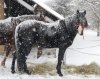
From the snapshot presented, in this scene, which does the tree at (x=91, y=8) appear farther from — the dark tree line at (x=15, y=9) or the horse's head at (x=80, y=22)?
the horse's head at (x=80, y=22)

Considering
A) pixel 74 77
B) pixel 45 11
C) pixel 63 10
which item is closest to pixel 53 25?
pixel 74 77

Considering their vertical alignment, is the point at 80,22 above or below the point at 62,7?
above

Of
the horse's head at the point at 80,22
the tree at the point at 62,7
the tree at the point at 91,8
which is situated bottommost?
the tree at the point at 91,8

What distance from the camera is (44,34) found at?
31.8 feet

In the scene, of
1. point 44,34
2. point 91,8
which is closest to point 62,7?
point 91,8

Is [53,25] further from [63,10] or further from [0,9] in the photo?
[63,10]

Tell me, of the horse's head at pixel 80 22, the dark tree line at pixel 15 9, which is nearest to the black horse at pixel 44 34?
the horse's head at pixel 80 22

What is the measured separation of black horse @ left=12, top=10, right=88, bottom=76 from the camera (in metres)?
9.53

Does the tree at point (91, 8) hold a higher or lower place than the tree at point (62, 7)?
lower

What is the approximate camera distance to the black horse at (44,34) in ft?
31.3

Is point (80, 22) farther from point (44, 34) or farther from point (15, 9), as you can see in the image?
point (15, 9)

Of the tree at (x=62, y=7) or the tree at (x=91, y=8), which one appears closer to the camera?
the tree at (x=62, y=7)

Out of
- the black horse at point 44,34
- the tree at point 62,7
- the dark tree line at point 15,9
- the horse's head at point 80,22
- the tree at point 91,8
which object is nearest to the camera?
the horse's head at point 80,22

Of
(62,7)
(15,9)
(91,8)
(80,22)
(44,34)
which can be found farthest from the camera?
(91,8)
